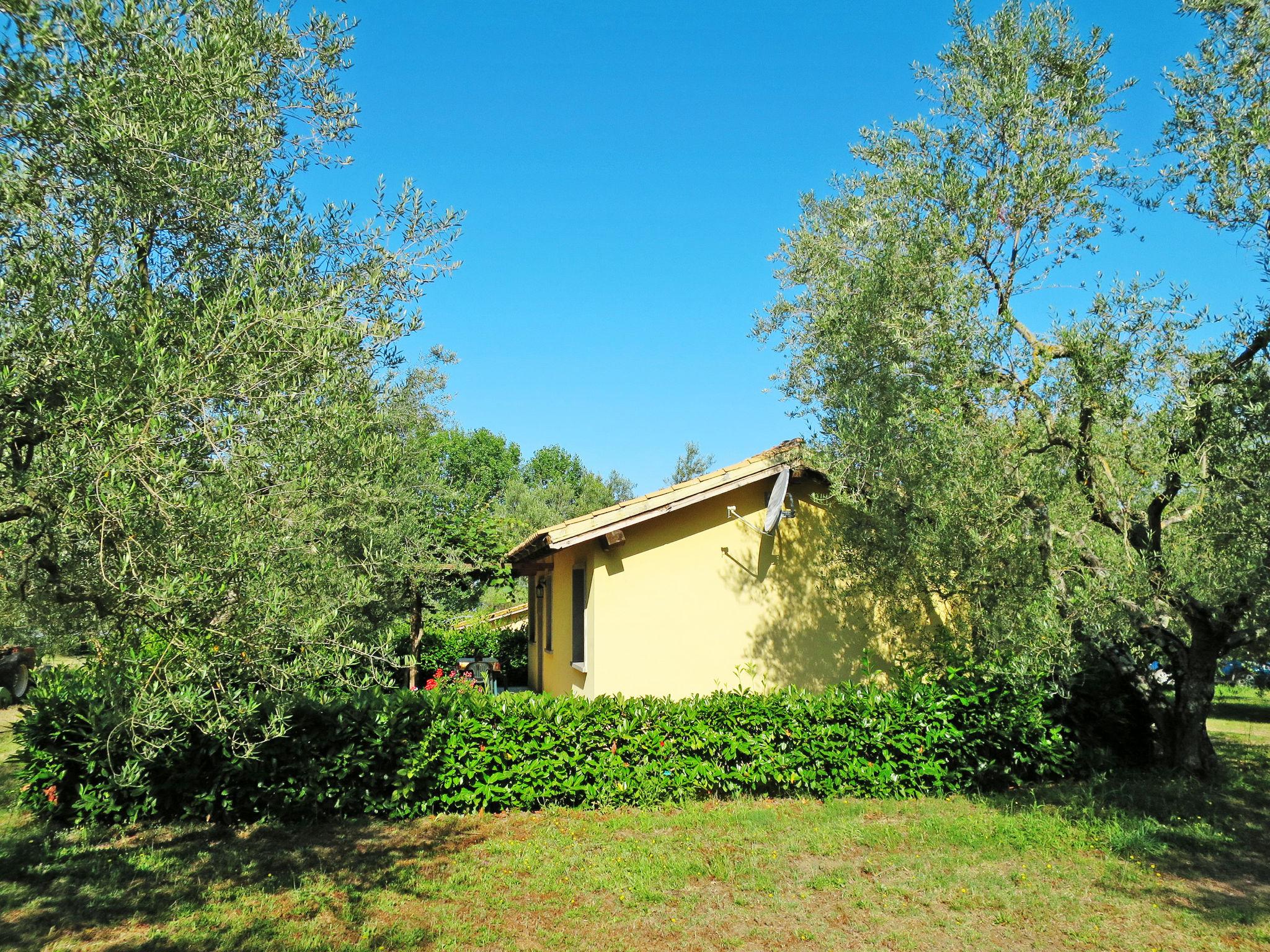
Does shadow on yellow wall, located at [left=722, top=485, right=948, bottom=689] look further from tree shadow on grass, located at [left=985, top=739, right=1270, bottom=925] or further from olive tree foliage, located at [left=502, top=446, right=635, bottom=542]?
olive tree foliage, located at [left=502, top=446, right=635, bottom=542]

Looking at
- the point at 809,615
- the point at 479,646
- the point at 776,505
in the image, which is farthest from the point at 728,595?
the point at 479,646

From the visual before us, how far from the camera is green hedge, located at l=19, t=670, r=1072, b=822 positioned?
8727 mm

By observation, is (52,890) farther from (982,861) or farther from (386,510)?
(982,861)

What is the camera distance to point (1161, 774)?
960 centimetres

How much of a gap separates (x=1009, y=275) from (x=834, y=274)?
8.26 ft

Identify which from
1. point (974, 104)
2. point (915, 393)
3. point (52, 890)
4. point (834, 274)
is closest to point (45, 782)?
point (52, 890)

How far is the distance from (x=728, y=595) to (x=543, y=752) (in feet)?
12.9

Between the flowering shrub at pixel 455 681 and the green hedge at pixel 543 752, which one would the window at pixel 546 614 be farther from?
the green hedge at pixel 543 752

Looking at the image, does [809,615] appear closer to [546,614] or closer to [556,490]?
[546,614]

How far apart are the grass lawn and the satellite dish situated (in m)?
3.88

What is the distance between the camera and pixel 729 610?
39.8ft

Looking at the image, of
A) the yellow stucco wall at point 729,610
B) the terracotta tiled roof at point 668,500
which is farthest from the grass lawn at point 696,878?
the terracotta tiled roof at point 668,500

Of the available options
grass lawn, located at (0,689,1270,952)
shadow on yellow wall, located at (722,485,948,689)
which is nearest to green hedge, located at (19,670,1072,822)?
grass lawn, located at (0,689,1270,952)

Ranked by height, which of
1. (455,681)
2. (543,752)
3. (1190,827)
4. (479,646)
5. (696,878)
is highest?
(479,646)
